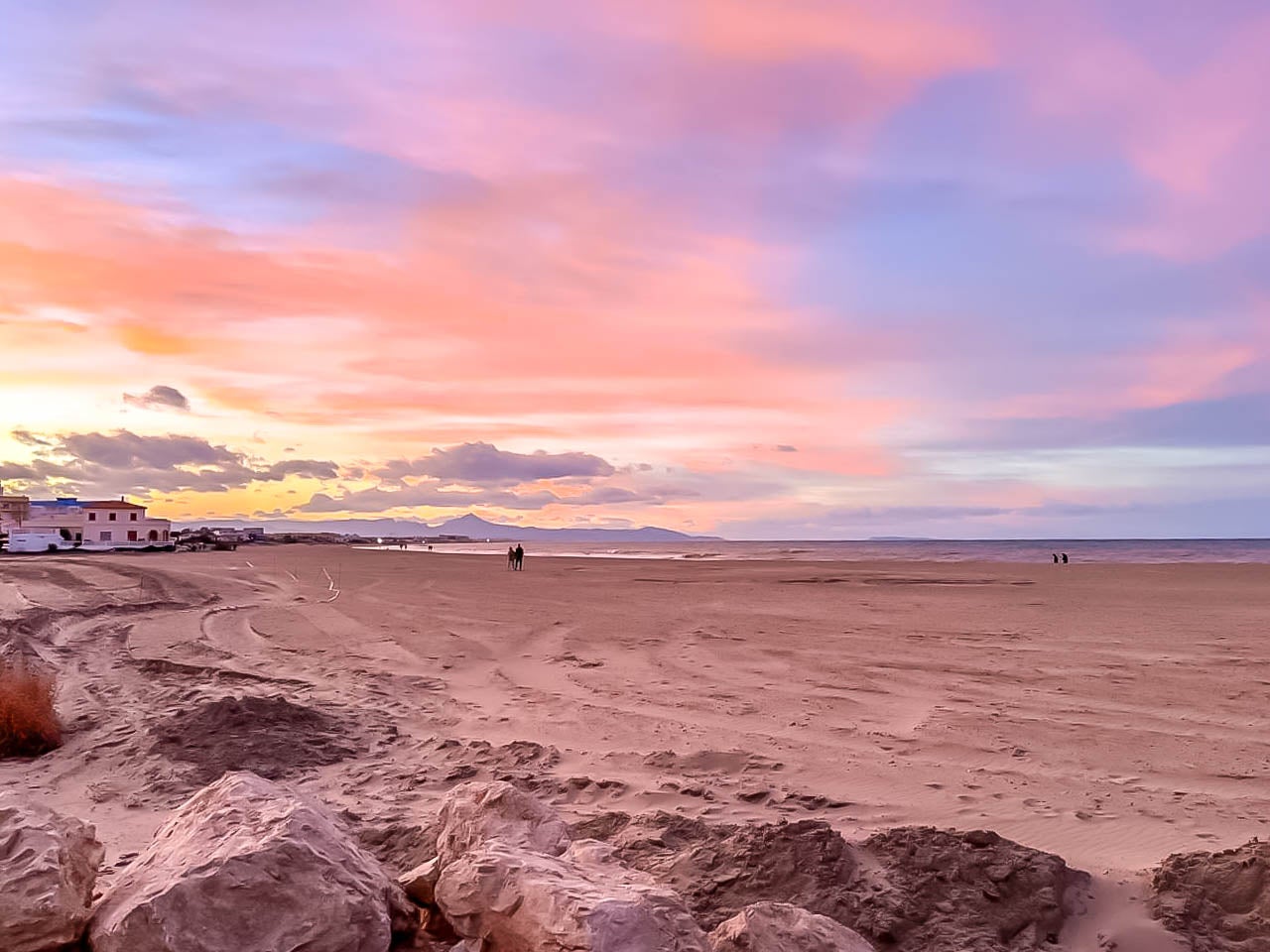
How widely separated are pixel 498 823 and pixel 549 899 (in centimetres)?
104

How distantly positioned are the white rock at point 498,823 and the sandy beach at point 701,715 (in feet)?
3.22

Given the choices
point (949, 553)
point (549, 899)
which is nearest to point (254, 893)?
point (549, 899)

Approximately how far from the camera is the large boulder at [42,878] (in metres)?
3.36

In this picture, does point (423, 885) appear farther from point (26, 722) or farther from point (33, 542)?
point (33, 542)

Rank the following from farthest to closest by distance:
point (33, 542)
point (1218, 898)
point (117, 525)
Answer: point (117, 525)
point (33, 542)
point (1218, 898)

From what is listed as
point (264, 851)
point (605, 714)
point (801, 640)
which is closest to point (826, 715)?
point (605, 714)

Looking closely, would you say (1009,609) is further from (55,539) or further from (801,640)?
(55,539)

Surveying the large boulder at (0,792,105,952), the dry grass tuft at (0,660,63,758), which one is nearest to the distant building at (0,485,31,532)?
the dry grass tuft at (0,660,63,758)

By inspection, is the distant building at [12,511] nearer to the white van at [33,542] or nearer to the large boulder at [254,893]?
the white van at [33,542]

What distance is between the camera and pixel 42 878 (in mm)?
3486

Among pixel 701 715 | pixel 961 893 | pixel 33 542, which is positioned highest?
pixel 961 893

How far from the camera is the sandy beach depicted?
6.48m

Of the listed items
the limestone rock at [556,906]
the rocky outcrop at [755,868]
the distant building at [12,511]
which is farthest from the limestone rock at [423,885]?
the distant building at [12,511]

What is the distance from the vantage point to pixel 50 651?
1366 cm
